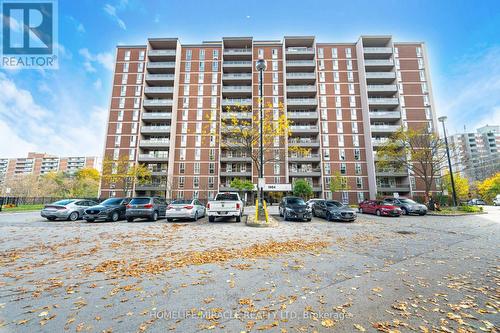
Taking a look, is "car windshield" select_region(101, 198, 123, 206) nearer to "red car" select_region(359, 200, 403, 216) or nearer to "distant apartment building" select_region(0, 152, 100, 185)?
"red car" select_region(359, 200, 403, 216)

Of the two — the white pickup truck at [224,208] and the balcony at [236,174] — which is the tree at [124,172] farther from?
the white pickup truck at [224,208]

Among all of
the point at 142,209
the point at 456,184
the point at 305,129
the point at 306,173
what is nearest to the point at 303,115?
the point at 305,129

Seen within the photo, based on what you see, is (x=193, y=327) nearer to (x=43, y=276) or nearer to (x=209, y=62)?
(x=43, y=276)

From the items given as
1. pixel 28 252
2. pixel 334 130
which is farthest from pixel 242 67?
pixel 28 252

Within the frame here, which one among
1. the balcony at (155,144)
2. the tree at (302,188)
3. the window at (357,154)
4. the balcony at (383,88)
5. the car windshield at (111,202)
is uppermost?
the balcony at (383,88)

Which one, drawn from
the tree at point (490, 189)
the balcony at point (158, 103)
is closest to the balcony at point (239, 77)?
the balcony at point (158, 103)

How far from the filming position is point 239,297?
134 inches

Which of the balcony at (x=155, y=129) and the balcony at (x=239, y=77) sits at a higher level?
the balcony at (x=239, y=77)

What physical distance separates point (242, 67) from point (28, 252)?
49.0 m

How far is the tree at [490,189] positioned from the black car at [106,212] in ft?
259

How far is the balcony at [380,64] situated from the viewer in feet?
145

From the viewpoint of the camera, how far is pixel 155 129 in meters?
43.4

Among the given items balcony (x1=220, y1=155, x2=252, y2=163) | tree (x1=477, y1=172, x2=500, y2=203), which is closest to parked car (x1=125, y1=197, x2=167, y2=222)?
balcony (x1=220, y1=155, x2=252, y2=163)

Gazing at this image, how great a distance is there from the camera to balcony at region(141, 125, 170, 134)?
43.1 metres
